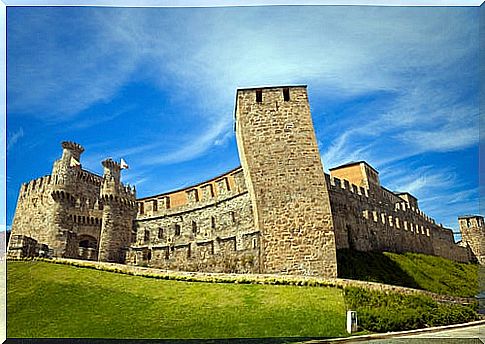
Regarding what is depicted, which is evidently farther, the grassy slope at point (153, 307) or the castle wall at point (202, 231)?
the castle wall at point (202, 231)

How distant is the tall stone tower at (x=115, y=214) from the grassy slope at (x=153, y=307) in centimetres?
40

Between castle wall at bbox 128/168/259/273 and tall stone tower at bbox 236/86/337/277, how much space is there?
0.78 ft

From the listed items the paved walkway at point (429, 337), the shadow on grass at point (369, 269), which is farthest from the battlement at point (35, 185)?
the shadow on grass at point (369, 269)

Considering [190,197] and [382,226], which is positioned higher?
[190,197]

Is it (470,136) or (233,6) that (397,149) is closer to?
(470,136)

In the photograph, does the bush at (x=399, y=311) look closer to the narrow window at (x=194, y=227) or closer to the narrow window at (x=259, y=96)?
the narrow window at (x=194, y=227)

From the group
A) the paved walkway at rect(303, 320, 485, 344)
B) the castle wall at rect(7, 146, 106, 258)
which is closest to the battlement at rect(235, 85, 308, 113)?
the castle wall at rect(7, 146, 106, 258)

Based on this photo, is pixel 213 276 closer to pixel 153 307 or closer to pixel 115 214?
pixel 153 307

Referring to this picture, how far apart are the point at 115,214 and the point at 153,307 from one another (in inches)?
67.7

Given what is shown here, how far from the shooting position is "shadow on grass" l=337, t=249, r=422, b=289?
9469 millimetres

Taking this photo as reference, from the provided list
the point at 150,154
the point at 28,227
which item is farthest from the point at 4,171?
the point at 150,154

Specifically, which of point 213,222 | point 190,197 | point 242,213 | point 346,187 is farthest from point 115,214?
point 346,187

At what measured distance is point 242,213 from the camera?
9516mm

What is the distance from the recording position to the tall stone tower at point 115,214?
30.3ft
